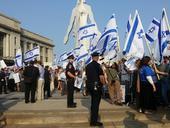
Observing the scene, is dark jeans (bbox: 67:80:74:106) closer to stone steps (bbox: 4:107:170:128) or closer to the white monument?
stone steps (bbox: 4:107:170:128)

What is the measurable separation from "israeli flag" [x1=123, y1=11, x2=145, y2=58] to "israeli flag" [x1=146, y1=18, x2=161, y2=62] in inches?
52.2

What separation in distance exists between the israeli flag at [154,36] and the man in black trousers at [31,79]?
14.7 ft

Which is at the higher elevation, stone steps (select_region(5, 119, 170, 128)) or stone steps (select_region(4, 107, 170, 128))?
stone steps (select_region(4, 107, 170, 128))

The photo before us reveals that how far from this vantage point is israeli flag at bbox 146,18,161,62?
17.3m

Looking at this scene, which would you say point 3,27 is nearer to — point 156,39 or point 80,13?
point 80,13

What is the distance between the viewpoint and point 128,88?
16.9 m

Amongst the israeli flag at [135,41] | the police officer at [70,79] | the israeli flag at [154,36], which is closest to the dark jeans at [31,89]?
the police officer at [70,79]

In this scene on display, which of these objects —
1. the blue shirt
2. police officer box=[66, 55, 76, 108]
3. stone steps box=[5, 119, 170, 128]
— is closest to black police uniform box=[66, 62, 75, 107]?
police officer box=[66, 55, 76, 108]

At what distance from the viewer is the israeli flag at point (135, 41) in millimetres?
15523

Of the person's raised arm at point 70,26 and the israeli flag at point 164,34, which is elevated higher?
the person's raised arm at point 70,26

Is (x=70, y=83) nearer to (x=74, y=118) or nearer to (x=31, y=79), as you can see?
(x=74, y=118)

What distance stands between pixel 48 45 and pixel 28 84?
96.9 meters

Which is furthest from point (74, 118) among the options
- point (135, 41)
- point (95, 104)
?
point (135, 41)

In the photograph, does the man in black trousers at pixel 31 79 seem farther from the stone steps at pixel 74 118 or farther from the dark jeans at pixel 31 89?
the stone steps at pixel 74 118
